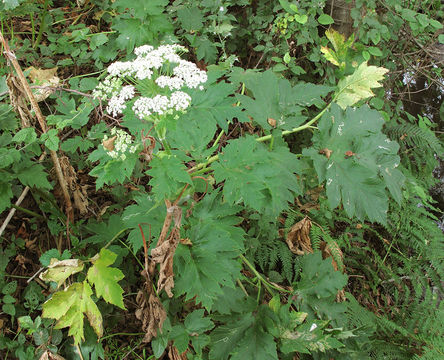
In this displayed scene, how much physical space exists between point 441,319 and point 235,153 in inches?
→ 82.9

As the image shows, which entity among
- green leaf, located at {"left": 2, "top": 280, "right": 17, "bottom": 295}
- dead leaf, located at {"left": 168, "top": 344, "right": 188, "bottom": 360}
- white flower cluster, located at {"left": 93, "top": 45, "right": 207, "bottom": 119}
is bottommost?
dead leaf, located at {"left": 168, "top": 344, "right": 188, "bottom": 360}

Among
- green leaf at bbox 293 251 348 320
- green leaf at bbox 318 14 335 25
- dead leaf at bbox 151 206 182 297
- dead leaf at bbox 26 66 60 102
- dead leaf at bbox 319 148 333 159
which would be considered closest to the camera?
dead leaf at bbox 151 206 182 297

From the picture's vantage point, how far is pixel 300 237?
2.48 m

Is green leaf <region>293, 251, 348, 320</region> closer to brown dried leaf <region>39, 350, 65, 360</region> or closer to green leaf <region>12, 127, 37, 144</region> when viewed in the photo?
brown dried leaf <region>39, 350, 65, 360</region>

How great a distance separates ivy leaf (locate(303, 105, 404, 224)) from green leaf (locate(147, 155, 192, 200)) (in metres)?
0.77

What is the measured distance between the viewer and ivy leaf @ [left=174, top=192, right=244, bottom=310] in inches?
63.7

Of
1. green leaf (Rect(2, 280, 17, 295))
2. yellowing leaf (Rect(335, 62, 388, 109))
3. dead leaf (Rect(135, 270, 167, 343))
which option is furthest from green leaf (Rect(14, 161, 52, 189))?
yellowing leaf (Rect(335, 62, 388, 109))

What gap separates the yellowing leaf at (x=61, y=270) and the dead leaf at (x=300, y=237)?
1450 millimetres

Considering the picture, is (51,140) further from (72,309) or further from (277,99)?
(277,99)

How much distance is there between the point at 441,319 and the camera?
250 cm

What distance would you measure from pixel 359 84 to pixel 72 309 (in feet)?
7.13

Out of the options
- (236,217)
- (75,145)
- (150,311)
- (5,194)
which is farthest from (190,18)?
(150,311)

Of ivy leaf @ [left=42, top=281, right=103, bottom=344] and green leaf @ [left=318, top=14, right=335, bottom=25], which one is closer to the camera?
ivy leaf @ [left=42, top=281, right=103, bottom=344]

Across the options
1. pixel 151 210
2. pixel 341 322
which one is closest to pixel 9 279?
pixel 151 210
